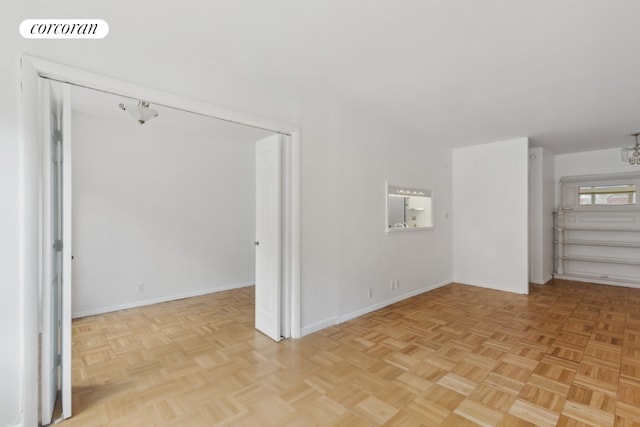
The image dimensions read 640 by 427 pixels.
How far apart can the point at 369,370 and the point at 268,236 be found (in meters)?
1.62

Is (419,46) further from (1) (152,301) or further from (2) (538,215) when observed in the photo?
(2) (538,215)

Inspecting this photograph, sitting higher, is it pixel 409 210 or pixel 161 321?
pixel 409 210

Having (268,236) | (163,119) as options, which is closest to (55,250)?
(268,236)

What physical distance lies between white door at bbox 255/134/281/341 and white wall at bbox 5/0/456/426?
283 millimetres

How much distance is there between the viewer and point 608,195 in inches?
225

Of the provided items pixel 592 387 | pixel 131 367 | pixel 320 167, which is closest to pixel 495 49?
pixel 320 167

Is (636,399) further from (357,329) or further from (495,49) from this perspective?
(495,49)

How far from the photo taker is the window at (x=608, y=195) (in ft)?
18.1

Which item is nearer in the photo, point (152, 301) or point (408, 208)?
point (152, 301)

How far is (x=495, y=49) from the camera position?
7.56ft

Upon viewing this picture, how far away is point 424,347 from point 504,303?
7.16 ft

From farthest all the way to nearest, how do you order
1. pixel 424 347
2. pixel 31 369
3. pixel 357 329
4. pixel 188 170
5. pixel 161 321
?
pixel 188 170 < pixel 161 321 < pixel 357 329 < pixel 424 347 < pixel 31 369

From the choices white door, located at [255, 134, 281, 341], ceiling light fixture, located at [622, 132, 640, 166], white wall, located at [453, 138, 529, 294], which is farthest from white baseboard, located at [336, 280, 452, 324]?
ceiling light fixture, located at [622, 132, 640, 166]

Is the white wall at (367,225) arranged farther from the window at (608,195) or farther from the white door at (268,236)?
the window at (608,195)
